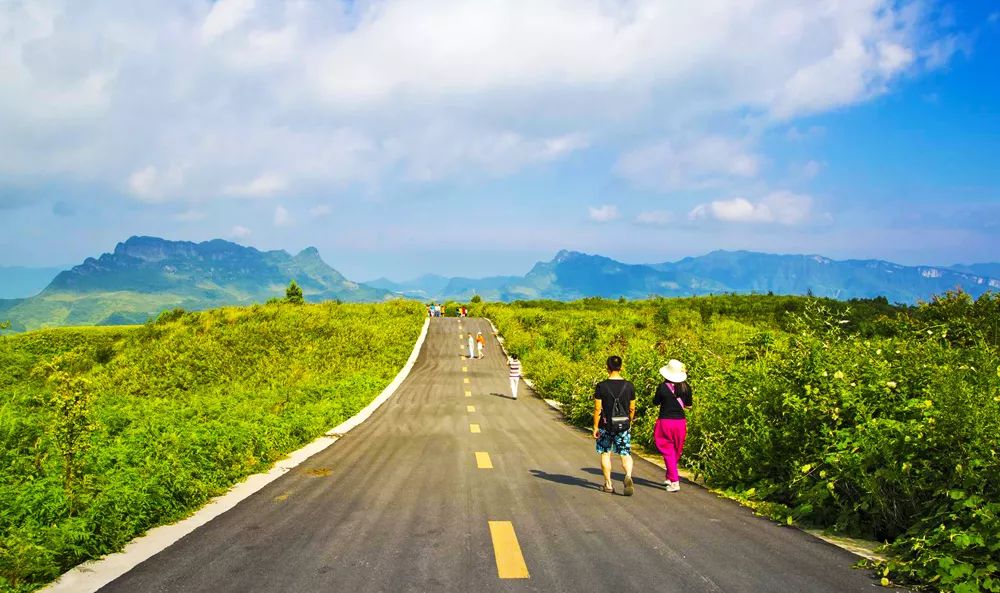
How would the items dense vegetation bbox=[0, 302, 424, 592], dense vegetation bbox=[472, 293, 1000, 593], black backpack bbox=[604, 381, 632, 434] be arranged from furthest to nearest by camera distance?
1. black backpack bbox=[604, 381, 632, 434]
2. dense vegetation bbox=[0, 302, 424, 592]
3. dense vegetation bbox=[472, 293, 1000, 593]

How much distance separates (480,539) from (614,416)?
119 inches

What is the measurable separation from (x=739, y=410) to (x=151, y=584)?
8025 mm

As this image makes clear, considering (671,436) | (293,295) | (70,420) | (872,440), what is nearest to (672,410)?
(671,436)

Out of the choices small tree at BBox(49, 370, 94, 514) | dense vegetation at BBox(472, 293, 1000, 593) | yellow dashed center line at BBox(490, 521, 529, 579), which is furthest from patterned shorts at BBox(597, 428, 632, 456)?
small tree at BBox(49, 370, 94, 514)

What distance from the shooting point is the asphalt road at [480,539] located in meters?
4.54

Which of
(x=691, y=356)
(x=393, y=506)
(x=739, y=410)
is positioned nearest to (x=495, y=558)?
(x=393, y=506)

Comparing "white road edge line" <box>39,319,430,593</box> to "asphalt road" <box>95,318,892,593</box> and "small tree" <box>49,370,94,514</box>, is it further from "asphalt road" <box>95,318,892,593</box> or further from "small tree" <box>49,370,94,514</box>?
"small tree" <box>49,370,94,514</box>

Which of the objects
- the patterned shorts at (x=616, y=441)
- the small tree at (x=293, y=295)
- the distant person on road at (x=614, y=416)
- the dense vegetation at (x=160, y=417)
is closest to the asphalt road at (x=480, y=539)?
the distant person on road at (x=614, y=416)

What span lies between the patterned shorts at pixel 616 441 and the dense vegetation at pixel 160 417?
17.7 ft

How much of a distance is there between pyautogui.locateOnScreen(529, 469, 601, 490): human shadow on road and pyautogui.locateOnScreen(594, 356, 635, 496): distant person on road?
0.32 meters

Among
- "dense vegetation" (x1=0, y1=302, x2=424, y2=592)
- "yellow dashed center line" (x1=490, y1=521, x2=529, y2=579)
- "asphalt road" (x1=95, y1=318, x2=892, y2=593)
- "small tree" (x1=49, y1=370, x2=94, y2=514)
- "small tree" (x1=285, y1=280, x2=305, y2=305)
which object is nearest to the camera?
"asphalt road" (x1=95, y1=318, x2=892, y2=593)

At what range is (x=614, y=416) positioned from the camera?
789 centimetres

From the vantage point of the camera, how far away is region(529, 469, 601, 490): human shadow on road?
328 inches

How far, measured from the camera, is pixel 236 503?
22.9 feet
